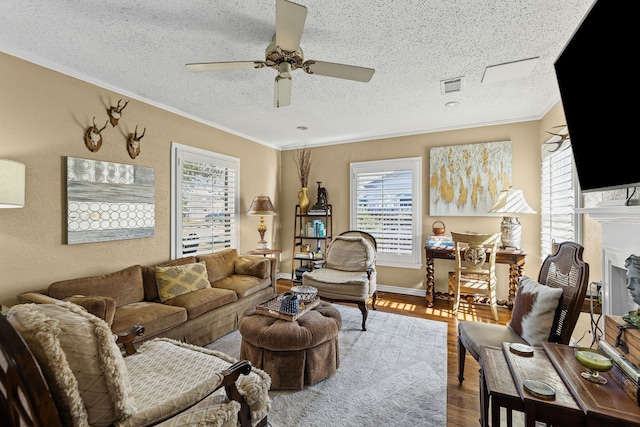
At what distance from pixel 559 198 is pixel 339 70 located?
2862 mm

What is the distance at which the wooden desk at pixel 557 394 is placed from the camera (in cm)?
96

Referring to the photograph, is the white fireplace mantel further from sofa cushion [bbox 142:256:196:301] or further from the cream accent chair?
sofa cushion [bbox 142:256:196:301]

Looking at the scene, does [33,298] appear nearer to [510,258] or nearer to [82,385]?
[82,385]

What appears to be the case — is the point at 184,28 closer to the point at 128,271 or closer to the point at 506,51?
the point at 128,271

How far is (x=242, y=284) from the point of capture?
10.9ft

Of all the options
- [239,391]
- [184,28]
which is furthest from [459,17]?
[239,391]

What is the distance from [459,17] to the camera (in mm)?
1807

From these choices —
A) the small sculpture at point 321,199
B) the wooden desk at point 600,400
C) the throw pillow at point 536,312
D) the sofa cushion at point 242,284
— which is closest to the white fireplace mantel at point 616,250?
the throw pillow at point 536,312

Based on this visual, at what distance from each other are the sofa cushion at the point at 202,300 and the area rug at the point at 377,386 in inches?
14.9

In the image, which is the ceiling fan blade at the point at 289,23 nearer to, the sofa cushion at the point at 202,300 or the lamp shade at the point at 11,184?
the lamp shade at the point at 11,184

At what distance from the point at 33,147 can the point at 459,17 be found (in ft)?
11.1

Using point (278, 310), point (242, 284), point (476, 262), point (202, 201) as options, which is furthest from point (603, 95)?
point (202, 201)

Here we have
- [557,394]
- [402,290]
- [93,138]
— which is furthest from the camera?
[402,290]

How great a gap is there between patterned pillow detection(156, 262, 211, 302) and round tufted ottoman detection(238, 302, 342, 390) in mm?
1120
